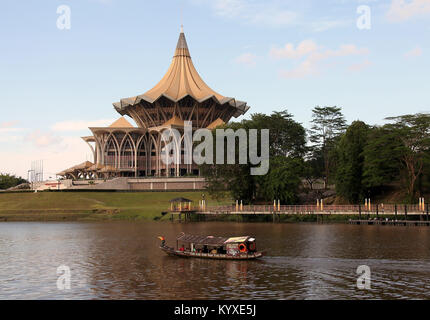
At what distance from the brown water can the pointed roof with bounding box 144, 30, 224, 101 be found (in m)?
100

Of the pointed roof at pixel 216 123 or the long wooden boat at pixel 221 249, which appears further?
the pointed roof at pixel 216 123

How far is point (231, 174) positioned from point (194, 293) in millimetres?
59644

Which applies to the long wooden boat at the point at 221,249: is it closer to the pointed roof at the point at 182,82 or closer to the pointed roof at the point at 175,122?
the pointed roof at the point at 175,122

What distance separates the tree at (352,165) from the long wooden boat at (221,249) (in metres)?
43.2

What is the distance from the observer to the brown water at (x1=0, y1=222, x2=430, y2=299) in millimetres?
29422

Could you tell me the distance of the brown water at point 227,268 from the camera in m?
29.4

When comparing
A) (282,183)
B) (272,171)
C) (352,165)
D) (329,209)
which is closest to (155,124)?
(272,171)

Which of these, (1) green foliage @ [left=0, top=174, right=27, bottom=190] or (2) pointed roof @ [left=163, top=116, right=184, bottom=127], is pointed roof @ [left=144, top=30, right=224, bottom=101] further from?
(1) green foliage @ [left=0, top=174, right=27, bottom=190]

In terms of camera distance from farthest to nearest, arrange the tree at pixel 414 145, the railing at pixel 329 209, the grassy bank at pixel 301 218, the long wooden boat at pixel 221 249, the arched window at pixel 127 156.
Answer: the arched window at pixel 127 156, the tree at pixel 414 145, the grassy bank at pixel 301 218, the railing at pixel 329 209, the long wooden boat at pixel 221 249

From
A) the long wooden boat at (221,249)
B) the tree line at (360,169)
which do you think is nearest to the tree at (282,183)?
the tree line at (360,169)

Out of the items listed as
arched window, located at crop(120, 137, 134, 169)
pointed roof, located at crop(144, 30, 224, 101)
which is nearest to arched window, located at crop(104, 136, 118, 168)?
arched window, located at crop(120, 137, 134, 169)

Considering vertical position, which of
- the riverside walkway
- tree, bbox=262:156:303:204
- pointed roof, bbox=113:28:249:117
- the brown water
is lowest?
the brown water

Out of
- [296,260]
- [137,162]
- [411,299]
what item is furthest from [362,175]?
[137,162]
